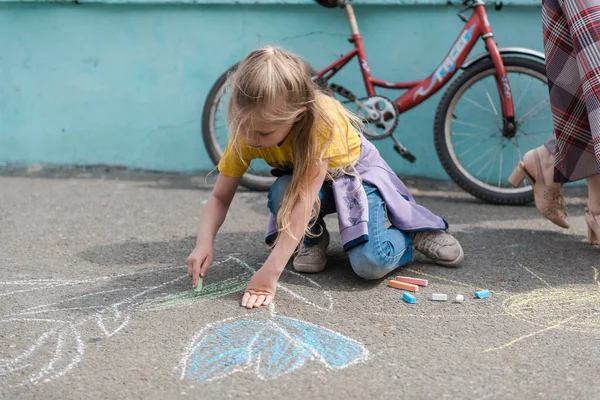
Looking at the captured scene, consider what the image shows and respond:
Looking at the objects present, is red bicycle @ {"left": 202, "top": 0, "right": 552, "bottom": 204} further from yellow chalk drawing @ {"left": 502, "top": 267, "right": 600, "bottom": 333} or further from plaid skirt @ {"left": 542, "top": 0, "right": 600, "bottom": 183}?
yellow chalk drawing @ {"left": 502, "top": 267, "right": 600, "bottom": 333}

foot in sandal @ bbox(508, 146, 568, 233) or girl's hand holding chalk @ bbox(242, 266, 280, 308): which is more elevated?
foot in sandal @ bbox(508, 146, 568, 233)

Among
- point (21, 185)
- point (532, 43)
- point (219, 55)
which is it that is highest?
point (532, 43)

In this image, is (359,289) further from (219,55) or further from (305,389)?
(219,55)

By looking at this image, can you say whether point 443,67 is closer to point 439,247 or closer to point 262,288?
point 439,247

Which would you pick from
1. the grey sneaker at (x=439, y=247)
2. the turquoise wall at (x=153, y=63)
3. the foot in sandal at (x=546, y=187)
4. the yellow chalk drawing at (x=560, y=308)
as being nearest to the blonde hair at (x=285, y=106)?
the grey sneaker at (x=439, y=247)

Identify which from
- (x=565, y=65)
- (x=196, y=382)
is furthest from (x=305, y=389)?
(x=565, y=65)

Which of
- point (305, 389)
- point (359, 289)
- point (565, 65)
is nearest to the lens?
point (305, 389)

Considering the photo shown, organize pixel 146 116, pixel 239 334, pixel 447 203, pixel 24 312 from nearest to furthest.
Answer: pixel 239 334, pixel 24 312, pixel 447 203, pixel 146 116

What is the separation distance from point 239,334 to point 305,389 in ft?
1.38

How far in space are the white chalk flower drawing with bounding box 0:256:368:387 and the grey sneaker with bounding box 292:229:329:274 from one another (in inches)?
1.9

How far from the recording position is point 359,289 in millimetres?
2945

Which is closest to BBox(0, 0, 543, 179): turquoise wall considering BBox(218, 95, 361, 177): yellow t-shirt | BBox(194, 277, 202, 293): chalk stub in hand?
BBox(218, 95, 361, 177): yellow t-shirt

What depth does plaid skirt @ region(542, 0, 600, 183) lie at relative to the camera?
121 inches

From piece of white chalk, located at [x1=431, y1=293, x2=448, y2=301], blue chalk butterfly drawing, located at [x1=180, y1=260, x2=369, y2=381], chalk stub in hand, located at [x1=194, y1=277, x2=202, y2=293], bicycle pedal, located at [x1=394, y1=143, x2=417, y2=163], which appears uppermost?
bicycle pedal, located at [x1=394, y1=143, x2=417, y2=163]
